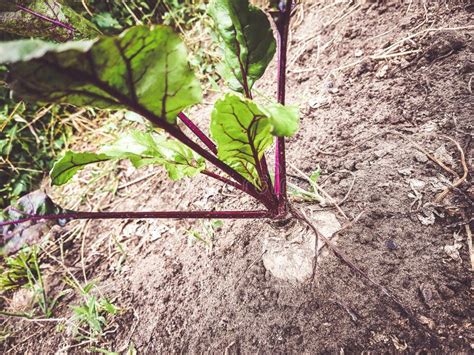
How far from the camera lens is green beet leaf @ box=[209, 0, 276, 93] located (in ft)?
2.77

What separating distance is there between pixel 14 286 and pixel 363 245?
1.65 meters

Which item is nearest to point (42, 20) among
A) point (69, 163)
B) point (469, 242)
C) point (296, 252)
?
point (69, 163)

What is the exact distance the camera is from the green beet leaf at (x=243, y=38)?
2.77 ft

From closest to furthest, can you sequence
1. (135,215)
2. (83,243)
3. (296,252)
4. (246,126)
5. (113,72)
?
1. (113,72)
2. (246,126)
3. (135,215)
4. (296,252)
5. (83,243)

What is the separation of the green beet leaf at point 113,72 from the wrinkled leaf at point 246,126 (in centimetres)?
8

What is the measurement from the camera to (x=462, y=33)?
1.18 m

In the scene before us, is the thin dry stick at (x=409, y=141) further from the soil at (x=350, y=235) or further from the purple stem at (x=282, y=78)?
the purple stem at (x=282, y=78)

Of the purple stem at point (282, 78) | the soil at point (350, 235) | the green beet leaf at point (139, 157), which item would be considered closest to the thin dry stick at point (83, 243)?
the soil at point (350, 235)

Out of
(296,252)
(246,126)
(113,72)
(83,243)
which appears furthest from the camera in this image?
(83,243)

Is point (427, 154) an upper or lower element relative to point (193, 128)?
lower

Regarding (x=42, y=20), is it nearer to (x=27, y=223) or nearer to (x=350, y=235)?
(x=27, y=223)

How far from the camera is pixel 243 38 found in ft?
2.90

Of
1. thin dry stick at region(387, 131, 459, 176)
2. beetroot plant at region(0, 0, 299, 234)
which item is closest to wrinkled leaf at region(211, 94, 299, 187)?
beetroot plant at region(0, 0, 299, 234)

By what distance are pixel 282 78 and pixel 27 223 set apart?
2.69 feet
